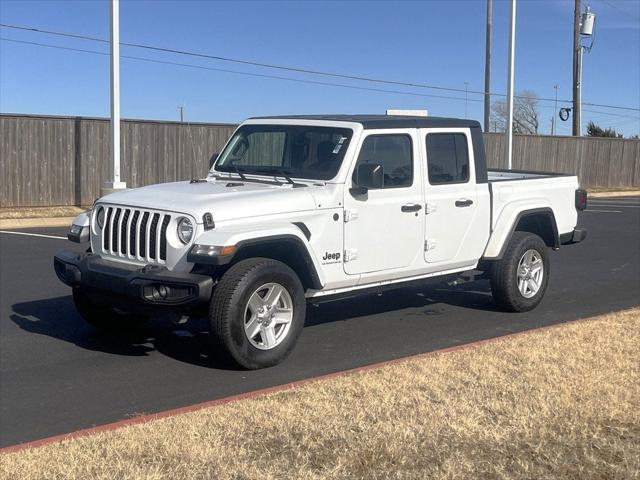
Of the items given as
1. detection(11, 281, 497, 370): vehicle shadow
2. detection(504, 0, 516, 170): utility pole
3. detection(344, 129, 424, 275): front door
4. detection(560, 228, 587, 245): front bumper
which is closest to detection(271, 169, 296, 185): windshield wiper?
detection(344, 129, 424, 275): front door

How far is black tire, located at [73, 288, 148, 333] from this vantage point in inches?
288

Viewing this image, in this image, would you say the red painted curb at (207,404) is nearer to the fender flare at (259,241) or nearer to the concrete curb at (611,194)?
the fender flare at (259,241)

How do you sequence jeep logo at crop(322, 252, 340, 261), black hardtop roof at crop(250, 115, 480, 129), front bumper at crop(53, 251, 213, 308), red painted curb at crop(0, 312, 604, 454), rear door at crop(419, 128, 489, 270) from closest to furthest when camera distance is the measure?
red painted curb at crop(0, 312, 604, 454) → front bumper at crop(53, 251, 213, 308) → jeep logo at crop(322, 252, 340, 261) → black hardtop roof at crop(250, 115, 480, 129) → rear door at crop(419, 128, 489, 270)

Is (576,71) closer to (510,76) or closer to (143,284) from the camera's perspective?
(510,76)

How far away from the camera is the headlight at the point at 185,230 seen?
6.24m

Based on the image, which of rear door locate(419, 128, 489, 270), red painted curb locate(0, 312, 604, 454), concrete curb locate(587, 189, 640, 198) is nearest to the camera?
red painted curb locate(0, 312, 604, 454)

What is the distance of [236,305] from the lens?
20.2 feet

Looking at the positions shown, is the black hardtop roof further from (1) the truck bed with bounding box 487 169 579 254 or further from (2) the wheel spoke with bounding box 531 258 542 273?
(2) the wheel spoke with bounding box 531 258 542 273

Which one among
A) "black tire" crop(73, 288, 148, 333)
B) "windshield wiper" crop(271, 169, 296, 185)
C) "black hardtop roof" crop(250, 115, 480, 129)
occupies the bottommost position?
"black tire" crop(73, 288, 148, 333)

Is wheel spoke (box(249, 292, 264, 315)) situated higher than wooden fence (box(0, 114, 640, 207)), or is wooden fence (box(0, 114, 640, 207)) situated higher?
wooden fence (box(0, 114, 640, 207))

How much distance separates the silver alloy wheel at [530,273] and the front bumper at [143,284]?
3972 millimetres

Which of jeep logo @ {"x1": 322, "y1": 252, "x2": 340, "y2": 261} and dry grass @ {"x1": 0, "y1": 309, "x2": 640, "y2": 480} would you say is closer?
dry grass @ {"x1": 0, "y1": 309, "x2": 640, "y2": 480}

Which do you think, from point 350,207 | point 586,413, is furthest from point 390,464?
point 350,207

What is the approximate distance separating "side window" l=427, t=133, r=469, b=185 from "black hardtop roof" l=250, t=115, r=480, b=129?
114mm
